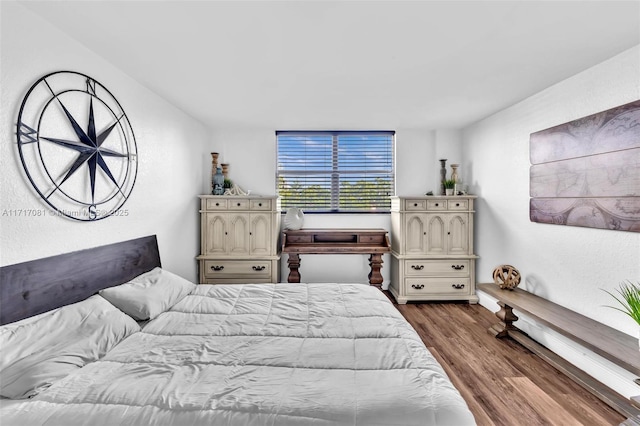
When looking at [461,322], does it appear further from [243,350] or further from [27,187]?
[27,187]

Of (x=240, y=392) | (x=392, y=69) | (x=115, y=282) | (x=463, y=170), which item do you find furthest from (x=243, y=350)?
(x=463, y=170)

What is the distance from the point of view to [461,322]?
324 centimetres

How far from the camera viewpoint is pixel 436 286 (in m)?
3.85

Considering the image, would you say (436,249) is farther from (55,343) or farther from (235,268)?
(55,343)

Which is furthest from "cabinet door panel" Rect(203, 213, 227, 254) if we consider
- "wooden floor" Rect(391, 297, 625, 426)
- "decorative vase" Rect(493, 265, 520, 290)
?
"decorative vase" Rect(493, 265, 520, 290)

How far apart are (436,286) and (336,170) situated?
7.09 ft

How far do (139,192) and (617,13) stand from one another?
11.9 ft

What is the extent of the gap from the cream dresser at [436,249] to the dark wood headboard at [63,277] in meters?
3.05

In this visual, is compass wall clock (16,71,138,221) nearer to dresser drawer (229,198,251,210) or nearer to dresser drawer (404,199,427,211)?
dresser drawer (229,198,251,210)

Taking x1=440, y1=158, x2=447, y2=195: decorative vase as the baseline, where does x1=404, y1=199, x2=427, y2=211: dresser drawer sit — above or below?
below

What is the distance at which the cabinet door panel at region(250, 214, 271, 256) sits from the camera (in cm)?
375

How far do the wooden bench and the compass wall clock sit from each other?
353 cm

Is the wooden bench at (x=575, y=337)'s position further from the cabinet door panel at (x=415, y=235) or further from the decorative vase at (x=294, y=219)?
the decorative vase at (x=294, y=219)

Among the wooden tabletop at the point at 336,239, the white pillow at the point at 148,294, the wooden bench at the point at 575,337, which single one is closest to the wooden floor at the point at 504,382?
the wooden bench at the point at 575,337
